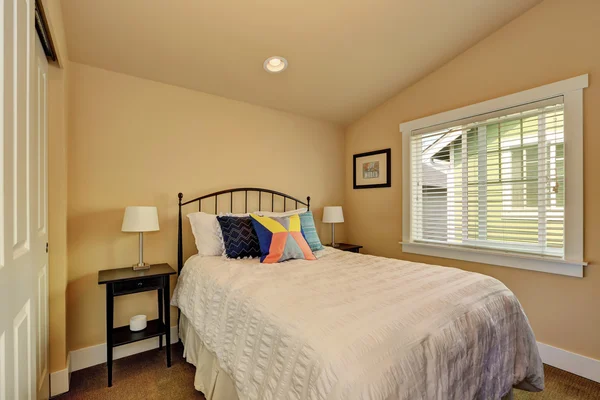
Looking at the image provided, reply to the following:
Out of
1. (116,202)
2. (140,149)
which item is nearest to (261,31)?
(140,149)

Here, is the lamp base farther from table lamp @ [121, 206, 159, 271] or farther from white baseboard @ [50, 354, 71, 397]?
white baseboard @ [50, 354, 71, 397]

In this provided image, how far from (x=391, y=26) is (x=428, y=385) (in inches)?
94.2

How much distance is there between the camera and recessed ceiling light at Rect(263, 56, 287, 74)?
251 centimetres

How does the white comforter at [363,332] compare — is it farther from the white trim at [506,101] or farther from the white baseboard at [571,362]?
the white trim at [506,101]

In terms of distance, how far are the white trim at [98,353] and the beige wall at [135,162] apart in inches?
2.1

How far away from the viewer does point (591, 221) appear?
2100 millimetres

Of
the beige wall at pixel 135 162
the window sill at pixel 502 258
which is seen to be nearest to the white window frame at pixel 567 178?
the window sill at pixel 502 258

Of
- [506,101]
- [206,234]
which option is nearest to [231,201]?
[206,234]

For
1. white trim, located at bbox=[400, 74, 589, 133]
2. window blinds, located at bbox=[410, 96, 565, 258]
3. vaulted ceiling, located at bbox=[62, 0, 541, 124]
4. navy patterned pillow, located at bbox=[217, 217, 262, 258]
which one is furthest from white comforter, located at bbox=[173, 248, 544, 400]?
vaulted ceiling, located at bbox=[62, 0, 541, 124]

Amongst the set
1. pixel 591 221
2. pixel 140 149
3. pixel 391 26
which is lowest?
pixel 591 221

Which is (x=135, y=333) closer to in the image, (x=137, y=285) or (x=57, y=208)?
(x=137, y=285)

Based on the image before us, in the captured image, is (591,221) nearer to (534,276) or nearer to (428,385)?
(534,276)

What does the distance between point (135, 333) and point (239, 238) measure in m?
1.03

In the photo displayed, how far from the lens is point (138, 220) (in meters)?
2.17
